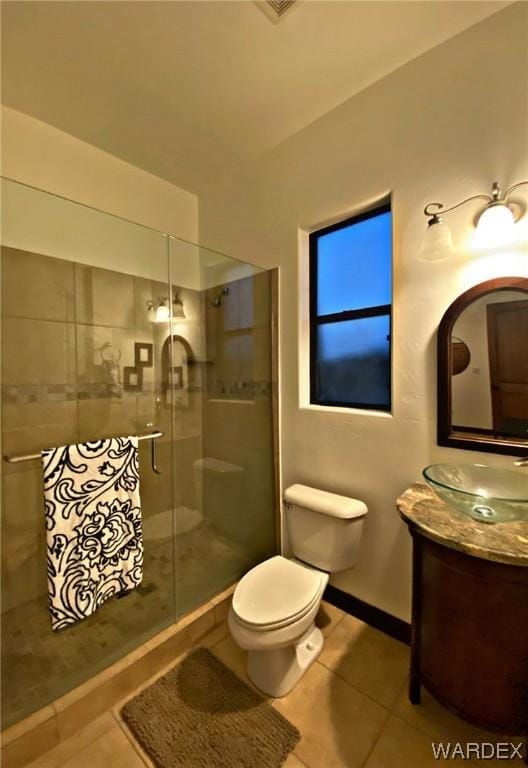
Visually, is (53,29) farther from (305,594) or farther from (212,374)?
(305,594)

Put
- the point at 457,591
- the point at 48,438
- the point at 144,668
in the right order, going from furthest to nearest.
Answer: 1. the point at 48,438
2. the point at 144,668
3. the point at 457,591

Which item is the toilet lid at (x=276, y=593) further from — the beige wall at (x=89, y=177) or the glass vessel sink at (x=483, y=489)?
the beige wall at (x=89, y=177)

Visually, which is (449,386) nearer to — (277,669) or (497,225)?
(497,225)

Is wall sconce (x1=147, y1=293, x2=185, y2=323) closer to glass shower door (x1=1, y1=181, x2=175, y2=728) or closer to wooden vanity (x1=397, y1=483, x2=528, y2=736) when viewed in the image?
glass shower door (x1=1, y1=181, x2=175, y2=728)

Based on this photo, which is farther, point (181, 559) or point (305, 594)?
point (181, 559)

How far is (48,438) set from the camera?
4.83 ft

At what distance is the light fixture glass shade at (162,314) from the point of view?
1.81 m

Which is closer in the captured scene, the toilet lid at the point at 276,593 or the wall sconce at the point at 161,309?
the toilet lid at the point at 276,593

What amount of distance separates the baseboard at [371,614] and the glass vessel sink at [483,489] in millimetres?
799

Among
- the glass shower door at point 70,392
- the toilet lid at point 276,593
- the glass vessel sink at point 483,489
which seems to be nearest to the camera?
the glass vessel sink at point 483,489

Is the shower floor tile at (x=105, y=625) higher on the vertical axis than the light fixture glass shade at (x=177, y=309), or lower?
lower

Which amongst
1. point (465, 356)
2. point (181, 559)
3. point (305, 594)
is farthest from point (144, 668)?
point (465, 356)

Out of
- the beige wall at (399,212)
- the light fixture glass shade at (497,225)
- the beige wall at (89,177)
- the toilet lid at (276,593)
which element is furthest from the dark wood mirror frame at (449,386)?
the beige wall at (89,177)

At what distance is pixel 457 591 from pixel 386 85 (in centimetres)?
208
